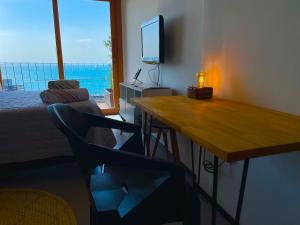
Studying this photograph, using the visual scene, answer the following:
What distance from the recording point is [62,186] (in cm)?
196

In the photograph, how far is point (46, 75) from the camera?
183 inches

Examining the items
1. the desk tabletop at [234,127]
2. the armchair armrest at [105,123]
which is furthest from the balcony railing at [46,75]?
the desk tabletop at [234,127]

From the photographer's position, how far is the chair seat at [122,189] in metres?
0.83

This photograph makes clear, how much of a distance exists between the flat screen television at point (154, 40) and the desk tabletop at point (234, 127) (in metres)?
1.26

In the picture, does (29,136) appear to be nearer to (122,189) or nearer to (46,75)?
(122,189)

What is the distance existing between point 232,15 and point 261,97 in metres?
0.57

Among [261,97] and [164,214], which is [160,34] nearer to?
[261,97]

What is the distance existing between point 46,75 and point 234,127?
4.59m

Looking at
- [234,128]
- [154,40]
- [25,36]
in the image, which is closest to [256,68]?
[234,128]

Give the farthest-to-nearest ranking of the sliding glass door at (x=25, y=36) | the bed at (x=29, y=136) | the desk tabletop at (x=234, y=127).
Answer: the sliding glass door at (x=25, y=36) → the bed at (x=29, y=136) → the desk tabletop at (x=234, y=127)

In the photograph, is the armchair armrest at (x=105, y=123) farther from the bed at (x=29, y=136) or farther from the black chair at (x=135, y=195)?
the bed at (x=29, y=136)

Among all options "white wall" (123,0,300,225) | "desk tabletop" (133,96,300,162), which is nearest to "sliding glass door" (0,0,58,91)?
"white wall" (123,0,300,225)

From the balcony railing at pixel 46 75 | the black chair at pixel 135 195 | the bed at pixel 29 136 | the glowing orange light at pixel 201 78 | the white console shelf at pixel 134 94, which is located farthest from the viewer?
the balcony railing at pixel 46 75

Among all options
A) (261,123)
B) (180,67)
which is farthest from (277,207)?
(180,67)
